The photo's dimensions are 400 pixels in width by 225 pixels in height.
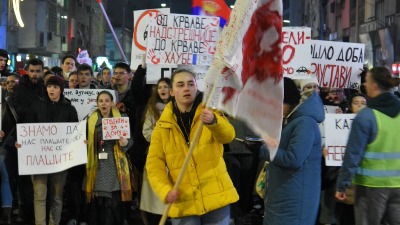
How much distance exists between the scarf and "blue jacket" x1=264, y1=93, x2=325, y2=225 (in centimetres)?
299

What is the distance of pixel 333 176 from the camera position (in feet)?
25.6

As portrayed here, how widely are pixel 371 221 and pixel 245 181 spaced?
3.31 metres

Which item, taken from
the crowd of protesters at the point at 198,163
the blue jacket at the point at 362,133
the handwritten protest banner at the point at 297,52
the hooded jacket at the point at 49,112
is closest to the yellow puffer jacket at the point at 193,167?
the crowd of protesters at the point at 198,163

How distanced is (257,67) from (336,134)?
3707 millimetres

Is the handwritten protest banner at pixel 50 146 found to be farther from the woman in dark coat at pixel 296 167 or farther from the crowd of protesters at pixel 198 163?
the woman in dark coat at pixel 296 167

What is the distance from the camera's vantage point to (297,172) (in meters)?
5.18

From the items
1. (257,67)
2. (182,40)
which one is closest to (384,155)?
(257,67)

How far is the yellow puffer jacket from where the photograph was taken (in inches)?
191

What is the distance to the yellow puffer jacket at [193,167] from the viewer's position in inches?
191

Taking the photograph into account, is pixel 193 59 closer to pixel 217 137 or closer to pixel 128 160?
pixel 128 160

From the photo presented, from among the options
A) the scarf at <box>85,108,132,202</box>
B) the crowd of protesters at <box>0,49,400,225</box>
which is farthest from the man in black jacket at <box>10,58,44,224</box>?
the scarf at <box>85,108,132,202</box>

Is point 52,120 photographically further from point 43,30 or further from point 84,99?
point 43,30

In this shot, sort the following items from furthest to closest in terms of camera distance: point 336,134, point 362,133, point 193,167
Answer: point 336,134 → point 362,133 → point 193,167

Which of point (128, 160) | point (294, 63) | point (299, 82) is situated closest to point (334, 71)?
point (294, 63)
